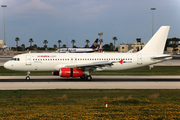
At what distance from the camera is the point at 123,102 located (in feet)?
60.1

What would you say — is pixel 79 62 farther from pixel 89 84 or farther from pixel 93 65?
pixel 89 84

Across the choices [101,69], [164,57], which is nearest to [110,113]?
[101,69]

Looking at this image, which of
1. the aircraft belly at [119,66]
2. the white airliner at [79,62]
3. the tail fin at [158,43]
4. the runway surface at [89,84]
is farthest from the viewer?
the tail fin at [158,43]

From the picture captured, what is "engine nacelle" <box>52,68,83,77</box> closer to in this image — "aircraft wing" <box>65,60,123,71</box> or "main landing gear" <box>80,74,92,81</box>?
"aircraft wing" <box>65,60,123,71</box>

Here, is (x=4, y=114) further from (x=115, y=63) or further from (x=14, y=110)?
(x=115, y=63)

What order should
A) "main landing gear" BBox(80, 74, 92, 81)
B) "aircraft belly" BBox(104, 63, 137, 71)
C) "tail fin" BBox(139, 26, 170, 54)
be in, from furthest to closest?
1. "tail fin" BBox(139, 26, 170, 54)
2. "aircraft belly" BBox(104, 63, 137, 71)
3. "main landing gear" BBox(80, 74, 92, 81)

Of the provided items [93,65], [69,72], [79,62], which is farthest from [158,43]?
[69,72]

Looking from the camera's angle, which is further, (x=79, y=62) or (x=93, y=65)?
(x=79, y=62)

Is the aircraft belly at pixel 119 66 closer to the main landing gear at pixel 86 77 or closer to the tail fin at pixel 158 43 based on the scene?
the main landing gear at pixel 86 77

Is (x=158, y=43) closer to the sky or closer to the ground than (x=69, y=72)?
closer to the sky

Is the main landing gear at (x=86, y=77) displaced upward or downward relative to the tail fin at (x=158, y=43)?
downward

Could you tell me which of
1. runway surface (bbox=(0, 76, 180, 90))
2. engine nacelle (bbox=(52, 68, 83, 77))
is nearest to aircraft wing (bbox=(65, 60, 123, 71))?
engine nacelle (bbox=(52, 68, 83, 77))

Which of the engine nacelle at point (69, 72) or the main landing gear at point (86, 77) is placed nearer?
the engine nacelle at point (69, 72)

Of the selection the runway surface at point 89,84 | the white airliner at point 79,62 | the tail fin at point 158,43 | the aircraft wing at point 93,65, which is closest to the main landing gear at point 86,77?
the white airliner at point 79,62
